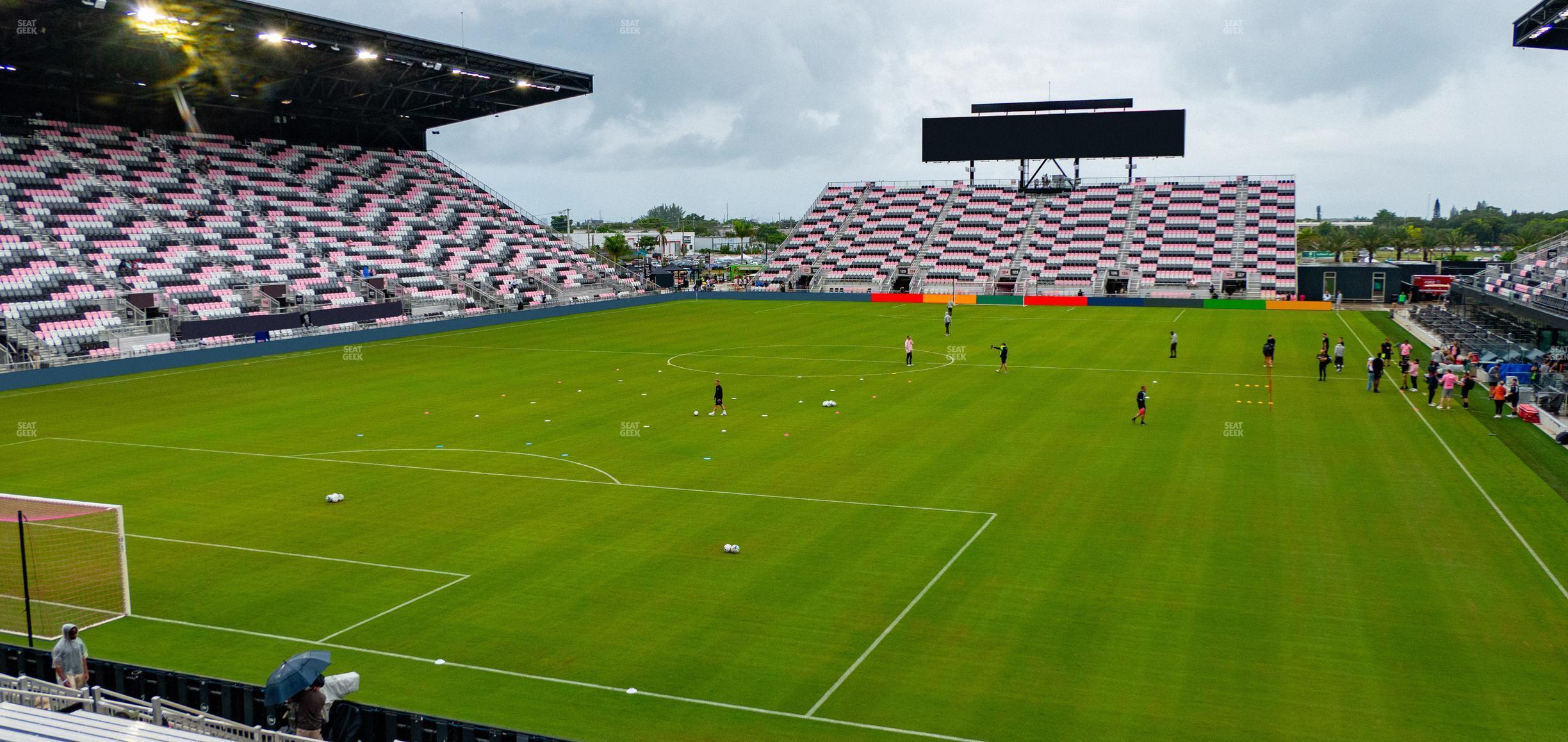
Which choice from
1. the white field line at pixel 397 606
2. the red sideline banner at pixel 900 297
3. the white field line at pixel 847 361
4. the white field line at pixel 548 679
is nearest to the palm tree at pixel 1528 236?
the red sideline banner at pixel 900 297

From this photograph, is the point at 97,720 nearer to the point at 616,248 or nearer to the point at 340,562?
the point at 340,562

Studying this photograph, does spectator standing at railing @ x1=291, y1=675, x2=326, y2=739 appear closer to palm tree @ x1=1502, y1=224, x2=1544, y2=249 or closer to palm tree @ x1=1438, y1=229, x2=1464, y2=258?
palm tree @ x1=1502, y1=224, x2=1544, y2=249

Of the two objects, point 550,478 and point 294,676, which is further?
Result: point 550,478

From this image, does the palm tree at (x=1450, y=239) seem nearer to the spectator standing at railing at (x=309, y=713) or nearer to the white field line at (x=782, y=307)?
the white field line at (x=782, y=307)

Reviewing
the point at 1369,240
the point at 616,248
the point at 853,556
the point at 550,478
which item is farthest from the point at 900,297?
the point at 853,556

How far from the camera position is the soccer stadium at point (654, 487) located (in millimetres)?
11867

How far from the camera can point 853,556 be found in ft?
55.4

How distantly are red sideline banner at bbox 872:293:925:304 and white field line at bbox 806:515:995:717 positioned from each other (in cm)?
6362

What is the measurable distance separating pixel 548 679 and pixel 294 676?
12.8 feet

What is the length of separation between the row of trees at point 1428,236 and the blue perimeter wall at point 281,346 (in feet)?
252

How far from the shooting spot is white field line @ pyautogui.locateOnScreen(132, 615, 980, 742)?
442 inches

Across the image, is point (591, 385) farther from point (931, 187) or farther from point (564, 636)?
point (931, 187)

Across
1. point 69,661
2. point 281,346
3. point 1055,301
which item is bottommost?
point 69,661

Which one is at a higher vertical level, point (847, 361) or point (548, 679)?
point (847, 361)
